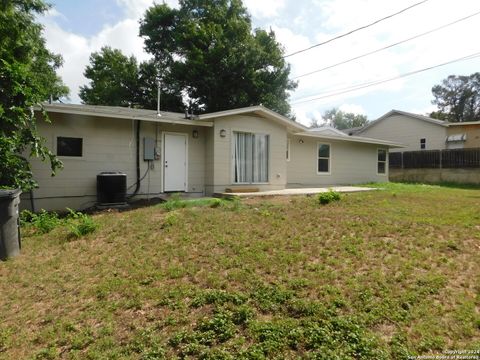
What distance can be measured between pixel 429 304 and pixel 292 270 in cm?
140

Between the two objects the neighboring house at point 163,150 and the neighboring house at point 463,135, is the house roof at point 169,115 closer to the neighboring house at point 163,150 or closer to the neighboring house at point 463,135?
the neighboring house at point 163,150

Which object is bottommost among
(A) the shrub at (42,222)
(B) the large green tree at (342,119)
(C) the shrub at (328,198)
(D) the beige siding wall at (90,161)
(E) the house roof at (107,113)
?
(A) the shrub at (42,222)

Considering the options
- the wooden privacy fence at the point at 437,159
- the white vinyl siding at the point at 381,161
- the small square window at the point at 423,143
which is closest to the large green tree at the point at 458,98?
the small square window at the point at 423,143

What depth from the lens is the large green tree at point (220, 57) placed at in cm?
2192

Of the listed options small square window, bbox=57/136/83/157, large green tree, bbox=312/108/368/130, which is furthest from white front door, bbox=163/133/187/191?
large green tree, bbox=312/108/368/130

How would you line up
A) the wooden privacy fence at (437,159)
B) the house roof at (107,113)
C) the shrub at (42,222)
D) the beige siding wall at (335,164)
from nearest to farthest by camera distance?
1. the shrub at (42,222)
2. the house roof at (107,113)
3. the beige siding wall at (335,164)
4. the wooden privacy fence at (437,159)

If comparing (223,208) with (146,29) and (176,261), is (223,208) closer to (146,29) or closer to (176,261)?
(176,261)

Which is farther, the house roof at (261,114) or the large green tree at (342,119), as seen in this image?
the large green tree at (342,119)

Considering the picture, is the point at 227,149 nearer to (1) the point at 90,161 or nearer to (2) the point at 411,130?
(1) the point at 90,161

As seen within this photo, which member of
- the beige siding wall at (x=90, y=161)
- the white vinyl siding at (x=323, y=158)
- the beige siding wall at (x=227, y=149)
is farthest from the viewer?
the white vinyl siding at (x=323, y=158)

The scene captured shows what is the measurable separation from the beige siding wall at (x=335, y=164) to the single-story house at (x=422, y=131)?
5.16 m

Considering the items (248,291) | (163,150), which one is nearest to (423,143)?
(163,150)

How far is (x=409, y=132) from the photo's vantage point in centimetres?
2297

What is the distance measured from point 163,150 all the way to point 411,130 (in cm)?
2026
